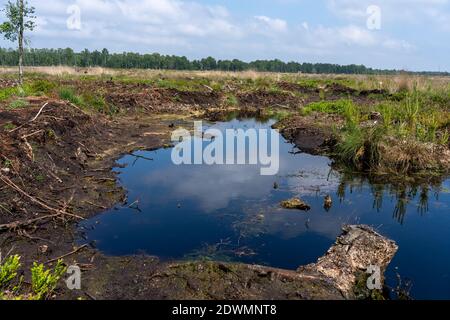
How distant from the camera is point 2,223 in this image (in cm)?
625

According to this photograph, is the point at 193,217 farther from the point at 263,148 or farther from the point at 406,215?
the point at 263,148

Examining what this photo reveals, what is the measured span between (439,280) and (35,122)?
Answer: 9542mm

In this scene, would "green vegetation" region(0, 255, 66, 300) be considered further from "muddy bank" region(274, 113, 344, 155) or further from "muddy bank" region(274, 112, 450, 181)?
"muddy bank" region(274, 113, 344, 155)

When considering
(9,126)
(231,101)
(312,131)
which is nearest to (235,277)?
(9,126)

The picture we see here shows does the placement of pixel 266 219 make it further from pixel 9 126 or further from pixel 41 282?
pixel 9 126

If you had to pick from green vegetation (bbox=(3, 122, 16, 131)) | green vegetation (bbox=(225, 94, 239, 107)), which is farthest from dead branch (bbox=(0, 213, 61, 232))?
green vegetation (bbox=(225, 94, 239, 107))

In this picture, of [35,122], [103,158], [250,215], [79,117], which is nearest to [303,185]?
[250,215]

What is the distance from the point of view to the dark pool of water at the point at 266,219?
5.93 metres

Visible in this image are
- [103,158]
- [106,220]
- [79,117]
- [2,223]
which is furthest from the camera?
[79,117]

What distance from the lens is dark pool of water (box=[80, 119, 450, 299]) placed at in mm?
5930

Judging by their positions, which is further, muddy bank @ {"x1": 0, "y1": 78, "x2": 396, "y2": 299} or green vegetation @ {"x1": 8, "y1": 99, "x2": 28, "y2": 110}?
green vegetation @ {"x1": 8, "y1": 99, "x2": 28, "y2": 110}

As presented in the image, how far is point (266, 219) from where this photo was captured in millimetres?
7312

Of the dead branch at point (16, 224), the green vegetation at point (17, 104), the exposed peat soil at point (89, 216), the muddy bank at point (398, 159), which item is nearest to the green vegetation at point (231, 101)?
the exposed peat soil at point (89, 216)

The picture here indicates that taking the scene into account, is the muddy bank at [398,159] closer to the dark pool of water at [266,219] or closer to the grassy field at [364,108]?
the grassy field at [364,108]
